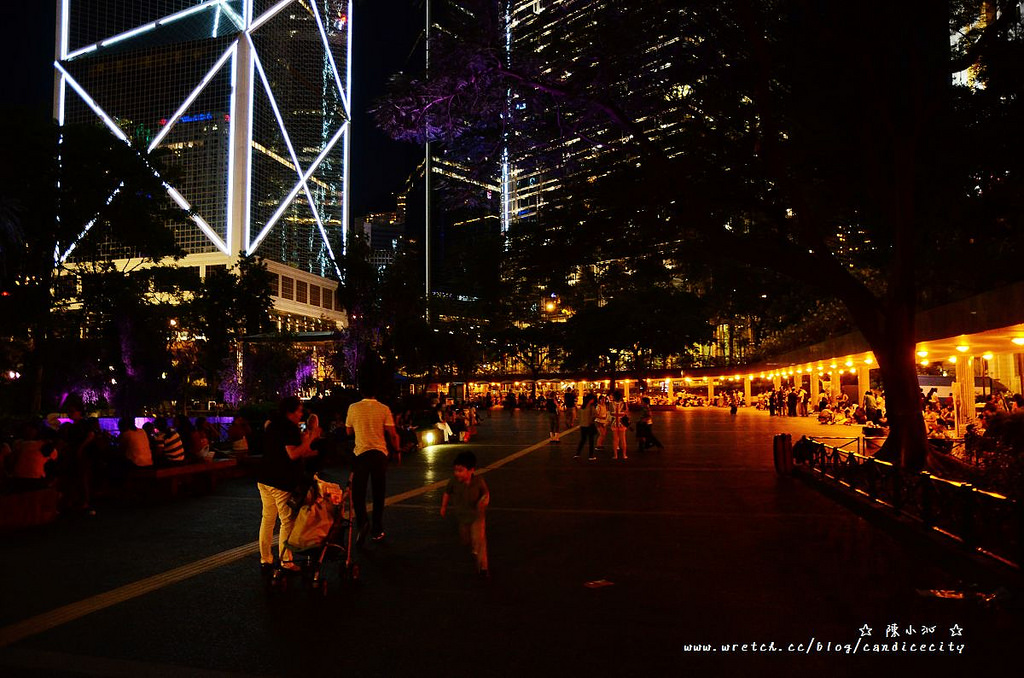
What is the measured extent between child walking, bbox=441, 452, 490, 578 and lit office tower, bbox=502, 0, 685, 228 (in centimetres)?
716

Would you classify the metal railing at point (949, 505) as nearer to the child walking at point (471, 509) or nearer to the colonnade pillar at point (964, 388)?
the child walking at point (471, 509)

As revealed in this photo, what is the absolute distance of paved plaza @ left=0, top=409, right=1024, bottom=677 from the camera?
14.1 ft

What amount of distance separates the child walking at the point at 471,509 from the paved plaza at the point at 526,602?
8.4 inches

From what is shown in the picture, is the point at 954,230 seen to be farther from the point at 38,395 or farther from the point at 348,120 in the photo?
the point at 348,120

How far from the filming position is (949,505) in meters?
7.63

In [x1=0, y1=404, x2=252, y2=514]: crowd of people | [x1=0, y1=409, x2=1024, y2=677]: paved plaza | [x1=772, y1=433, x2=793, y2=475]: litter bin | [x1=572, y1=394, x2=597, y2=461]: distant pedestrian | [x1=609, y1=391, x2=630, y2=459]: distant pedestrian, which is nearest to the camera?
[x1=0, y1=409, x2=1024, y2=677]: paved plaza

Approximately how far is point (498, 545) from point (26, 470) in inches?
231

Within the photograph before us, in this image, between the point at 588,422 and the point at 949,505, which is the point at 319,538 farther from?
the point at 588,422

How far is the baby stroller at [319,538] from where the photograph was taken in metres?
5.73

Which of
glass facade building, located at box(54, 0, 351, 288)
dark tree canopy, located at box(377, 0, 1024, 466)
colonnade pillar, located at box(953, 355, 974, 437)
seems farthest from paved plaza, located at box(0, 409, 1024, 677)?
glass facade building, located at box(54, 0, 351, 288)

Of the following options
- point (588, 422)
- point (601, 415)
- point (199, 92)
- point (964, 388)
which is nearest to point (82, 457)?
point (588, 422)

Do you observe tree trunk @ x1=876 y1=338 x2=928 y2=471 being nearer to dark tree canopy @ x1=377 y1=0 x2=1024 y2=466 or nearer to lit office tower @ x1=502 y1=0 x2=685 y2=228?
dark tree canopy @ x1=377 y1=0 x2=1024 y2=466

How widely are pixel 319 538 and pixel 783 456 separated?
10.5m

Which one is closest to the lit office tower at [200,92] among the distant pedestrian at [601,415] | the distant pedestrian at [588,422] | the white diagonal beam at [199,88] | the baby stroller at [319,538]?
the white diagonal beam at [199,88]
